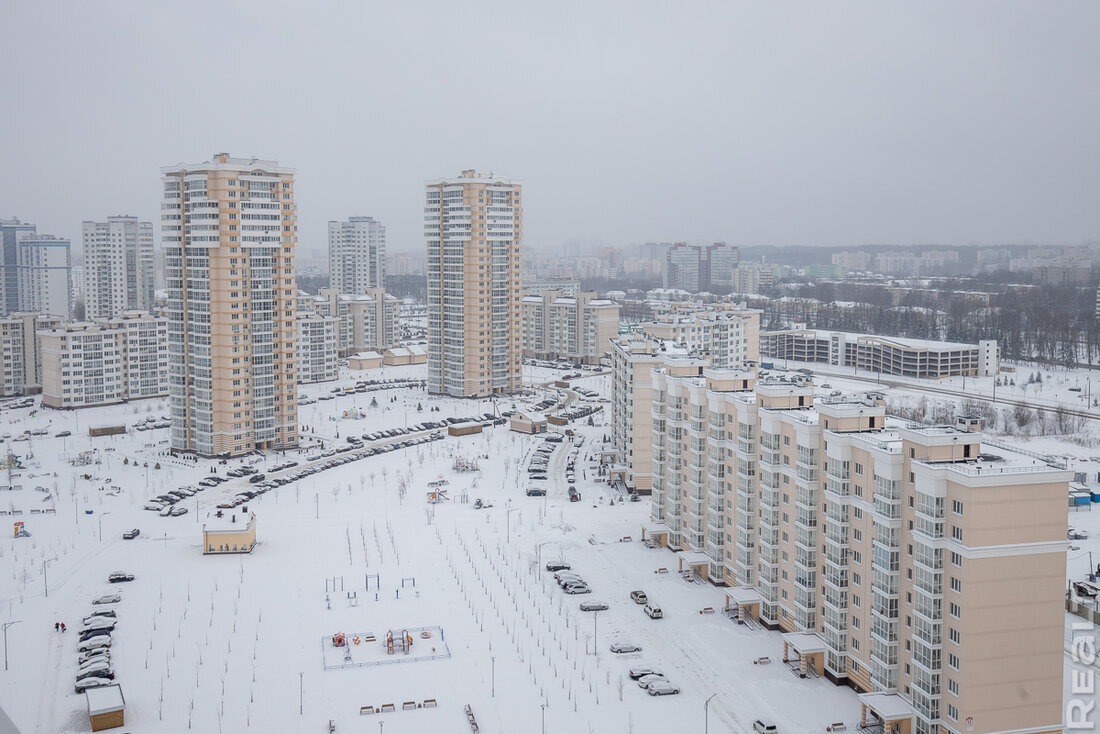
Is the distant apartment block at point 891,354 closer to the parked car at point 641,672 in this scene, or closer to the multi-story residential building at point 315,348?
the multi-story residential building at point 315,348

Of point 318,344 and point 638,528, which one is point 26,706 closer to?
point 638,528

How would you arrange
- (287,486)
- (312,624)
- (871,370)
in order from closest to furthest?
(312,624), (287,486), (871,370)

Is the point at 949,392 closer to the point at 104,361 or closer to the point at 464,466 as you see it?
the point at 464,466

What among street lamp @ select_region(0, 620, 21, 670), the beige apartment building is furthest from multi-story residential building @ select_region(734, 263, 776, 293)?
street lamp @ select_region(0, 620, 21, 670)

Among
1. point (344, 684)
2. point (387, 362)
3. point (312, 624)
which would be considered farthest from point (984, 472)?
point (387, 362)

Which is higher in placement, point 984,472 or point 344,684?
point 984,472

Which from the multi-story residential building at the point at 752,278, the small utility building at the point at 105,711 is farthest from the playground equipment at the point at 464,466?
the multi-story residential building at the point at 752,278
